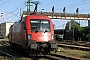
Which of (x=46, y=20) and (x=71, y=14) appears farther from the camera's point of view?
(x=71, y=14)

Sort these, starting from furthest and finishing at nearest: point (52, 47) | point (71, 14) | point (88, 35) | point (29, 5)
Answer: point (71, 14) < point (88, 35) < point (29, 5) < point (52, 47)

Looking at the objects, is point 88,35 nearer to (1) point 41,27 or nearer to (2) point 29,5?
(2) point 29,5

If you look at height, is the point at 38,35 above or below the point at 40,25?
below

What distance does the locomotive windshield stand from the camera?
15.4 meters

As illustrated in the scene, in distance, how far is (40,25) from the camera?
15555mm

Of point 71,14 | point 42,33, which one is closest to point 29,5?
point 71,14

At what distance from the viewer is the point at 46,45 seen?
15203 millimetres

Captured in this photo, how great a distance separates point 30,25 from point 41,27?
761 mm

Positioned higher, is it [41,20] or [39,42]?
[41,20]

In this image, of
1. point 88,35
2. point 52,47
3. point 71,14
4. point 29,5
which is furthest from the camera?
point 71,14

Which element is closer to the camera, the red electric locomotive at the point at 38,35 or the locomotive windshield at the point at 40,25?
the red electric locomotive at the point at 38,35

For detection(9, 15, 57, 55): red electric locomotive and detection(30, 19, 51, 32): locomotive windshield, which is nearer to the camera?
detection(9, 15, 57, 55): red electric locomotive

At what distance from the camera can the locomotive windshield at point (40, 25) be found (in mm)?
15419

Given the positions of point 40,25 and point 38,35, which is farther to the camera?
point 40,25
